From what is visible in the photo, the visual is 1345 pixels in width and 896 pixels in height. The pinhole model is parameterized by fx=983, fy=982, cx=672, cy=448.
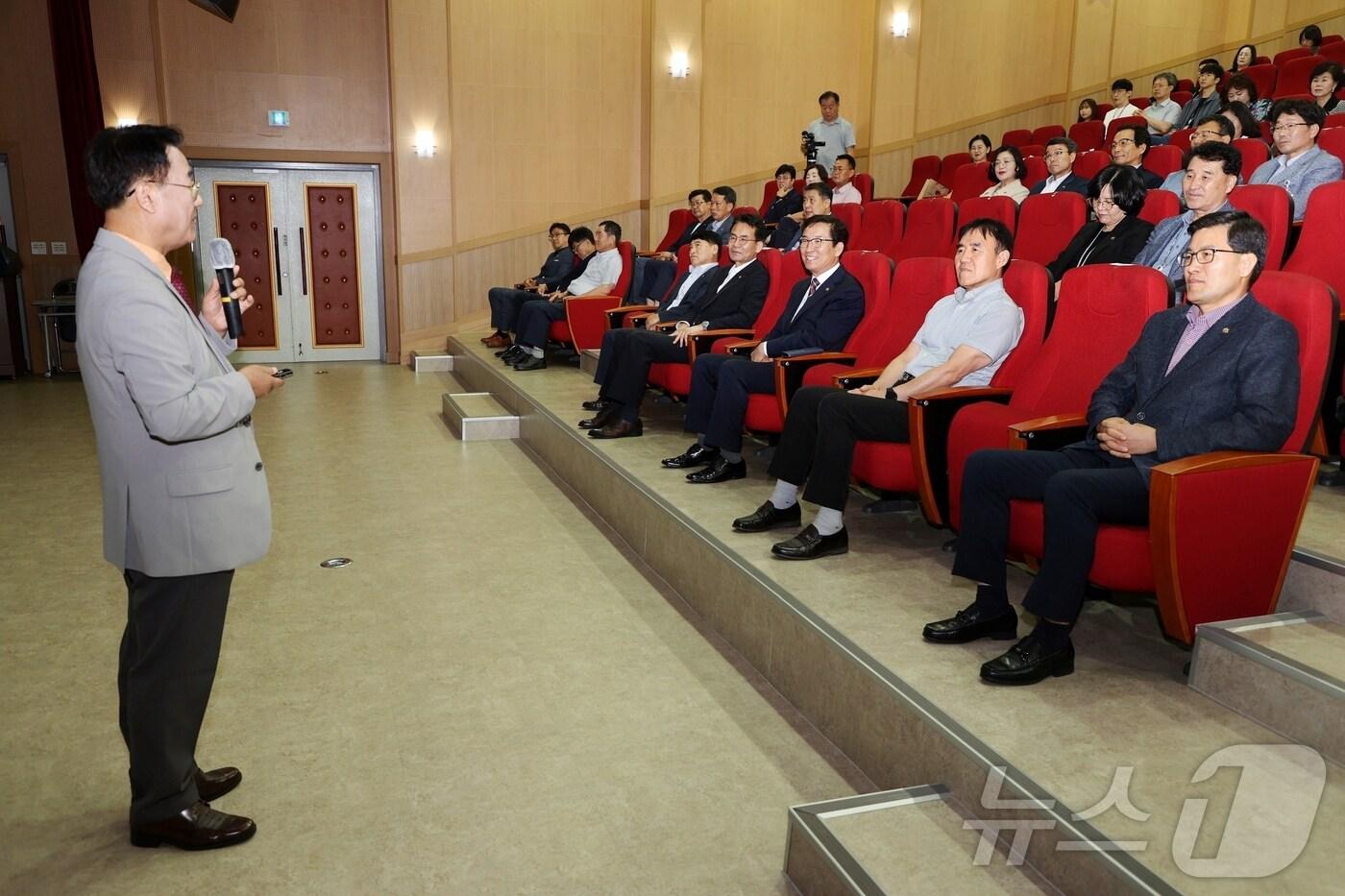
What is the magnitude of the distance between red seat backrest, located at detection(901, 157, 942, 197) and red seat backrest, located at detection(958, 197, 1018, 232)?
3.16m

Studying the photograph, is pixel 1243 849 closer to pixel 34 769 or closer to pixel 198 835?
pixel 198 835

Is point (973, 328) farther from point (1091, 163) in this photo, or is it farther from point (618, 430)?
point (1091, 163)

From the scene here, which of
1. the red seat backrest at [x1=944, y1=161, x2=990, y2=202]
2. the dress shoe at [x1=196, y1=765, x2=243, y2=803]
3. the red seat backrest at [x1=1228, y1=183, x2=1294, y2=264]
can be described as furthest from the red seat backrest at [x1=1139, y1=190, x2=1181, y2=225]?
the dress shoe at [x1=196, y1=765, x2=243, y2=803]

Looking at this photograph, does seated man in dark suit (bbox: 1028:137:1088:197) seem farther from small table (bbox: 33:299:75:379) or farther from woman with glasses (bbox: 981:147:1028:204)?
small table (bbox: 33:299:75:379)

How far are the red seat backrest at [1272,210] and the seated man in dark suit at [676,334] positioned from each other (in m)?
1.92

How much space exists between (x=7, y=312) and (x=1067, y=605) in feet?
26.3

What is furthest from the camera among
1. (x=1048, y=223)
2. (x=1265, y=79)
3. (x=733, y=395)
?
(x=1265, y=79)

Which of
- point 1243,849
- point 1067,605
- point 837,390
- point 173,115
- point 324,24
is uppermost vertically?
point 324,24

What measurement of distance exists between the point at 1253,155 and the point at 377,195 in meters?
6.30

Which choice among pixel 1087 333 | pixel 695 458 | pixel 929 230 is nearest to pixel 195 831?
pixel 695 458

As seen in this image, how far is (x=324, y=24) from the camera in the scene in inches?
302

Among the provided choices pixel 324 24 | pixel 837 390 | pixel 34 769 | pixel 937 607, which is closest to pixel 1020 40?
pixel 324 24

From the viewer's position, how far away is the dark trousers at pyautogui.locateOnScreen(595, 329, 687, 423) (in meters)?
4.18

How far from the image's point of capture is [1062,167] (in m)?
4.89
